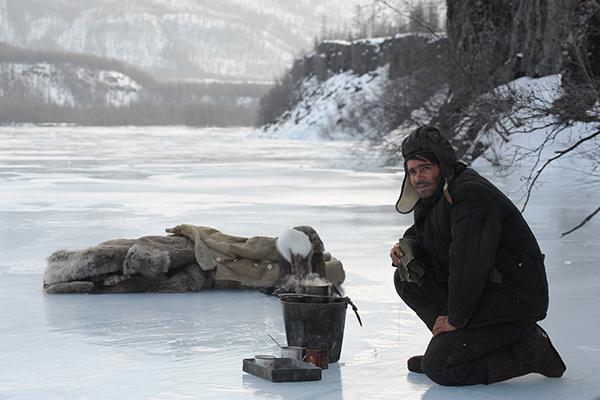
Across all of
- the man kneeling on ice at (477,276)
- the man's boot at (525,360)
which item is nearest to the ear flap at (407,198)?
the man kneeling on ice at (477,276)

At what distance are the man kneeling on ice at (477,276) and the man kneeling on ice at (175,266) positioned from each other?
7.81ft

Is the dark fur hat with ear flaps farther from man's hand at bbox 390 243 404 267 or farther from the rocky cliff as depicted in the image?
the rocky cliff

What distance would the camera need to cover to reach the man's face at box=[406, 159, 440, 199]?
4.96 meters

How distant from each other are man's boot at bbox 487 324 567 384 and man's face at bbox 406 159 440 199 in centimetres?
80

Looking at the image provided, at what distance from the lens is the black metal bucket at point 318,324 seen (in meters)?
5.27

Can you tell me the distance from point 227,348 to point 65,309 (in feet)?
5.34

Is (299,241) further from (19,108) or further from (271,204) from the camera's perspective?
(19,108)

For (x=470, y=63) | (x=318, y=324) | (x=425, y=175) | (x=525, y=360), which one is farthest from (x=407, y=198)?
(x=470, y=63)

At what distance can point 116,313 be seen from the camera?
22.1 ft

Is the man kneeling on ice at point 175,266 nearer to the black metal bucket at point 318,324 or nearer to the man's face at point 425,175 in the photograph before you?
the black metal bucket at point 318,324

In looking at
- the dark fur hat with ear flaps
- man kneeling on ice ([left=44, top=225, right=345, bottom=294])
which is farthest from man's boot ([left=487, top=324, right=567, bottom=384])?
man kneeling on ice ([left=44, top=225, right=345, bottom=294])

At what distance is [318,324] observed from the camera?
528cm

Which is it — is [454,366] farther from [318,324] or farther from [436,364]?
[318,324]

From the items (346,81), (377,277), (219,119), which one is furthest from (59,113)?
(377,277)
